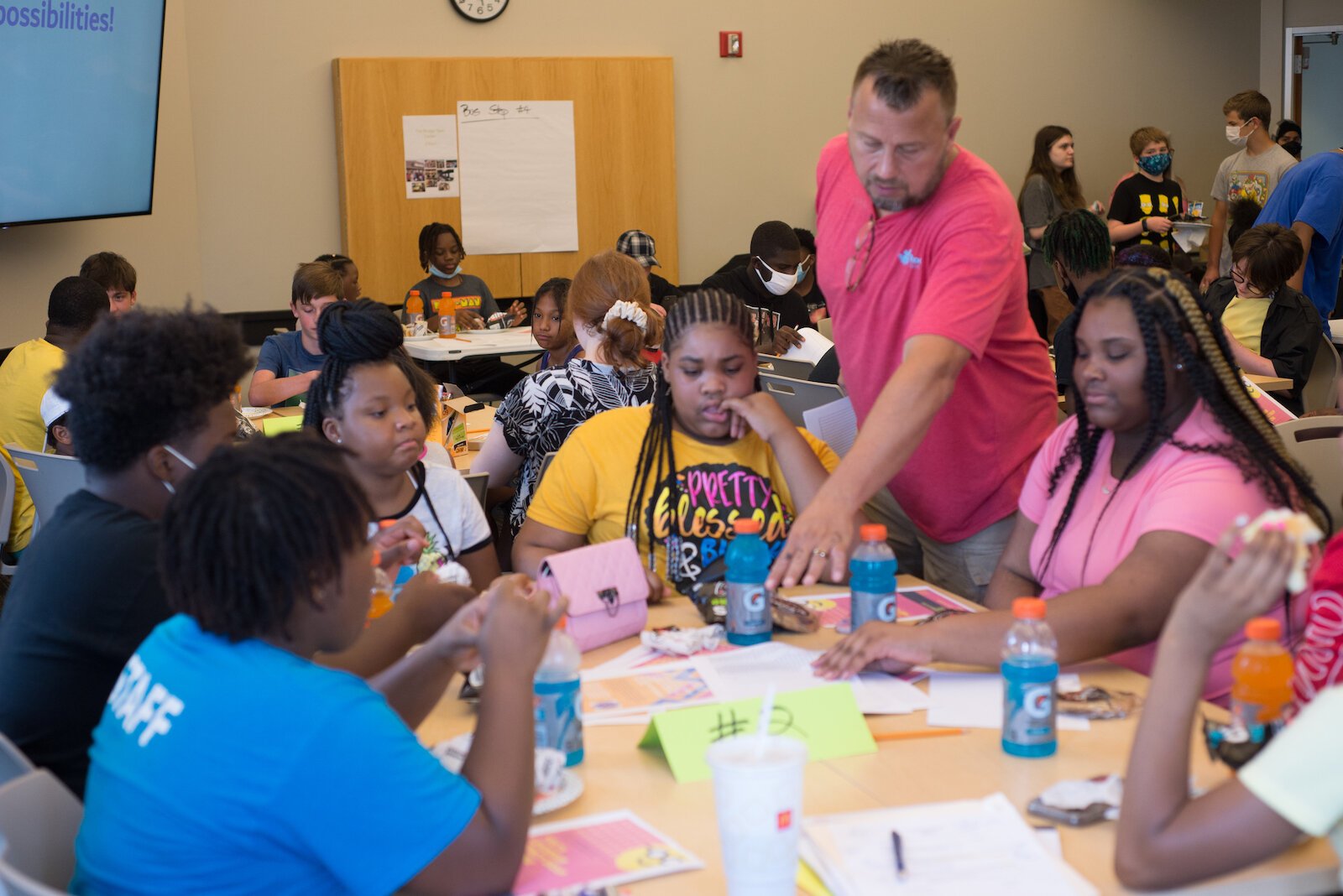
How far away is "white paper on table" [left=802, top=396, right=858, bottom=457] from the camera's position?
309 cm

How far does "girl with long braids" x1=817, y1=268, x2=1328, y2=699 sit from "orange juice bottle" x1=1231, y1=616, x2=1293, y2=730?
0.37 meters

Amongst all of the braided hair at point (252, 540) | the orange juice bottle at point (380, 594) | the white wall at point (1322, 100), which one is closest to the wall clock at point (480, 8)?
the orange juice bottle at point (380, 594)

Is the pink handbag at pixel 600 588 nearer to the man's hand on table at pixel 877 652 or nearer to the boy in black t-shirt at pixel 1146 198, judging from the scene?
the man's hand on table at pixel 877 652

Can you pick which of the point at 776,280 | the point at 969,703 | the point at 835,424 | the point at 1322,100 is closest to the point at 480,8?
the point at 776,280

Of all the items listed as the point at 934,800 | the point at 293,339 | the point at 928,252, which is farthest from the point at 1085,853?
the point at 293,339

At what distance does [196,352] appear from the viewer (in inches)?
76.5

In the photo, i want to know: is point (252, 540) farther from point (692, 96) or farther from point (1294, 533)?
point (692, 96)

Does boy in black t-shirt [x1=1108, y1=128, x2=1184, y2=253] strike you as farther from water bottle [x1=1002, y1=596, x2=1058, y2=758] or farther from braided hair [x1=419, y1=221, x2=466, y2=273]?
water bottle [x1=1002, y1=596, x2=1058, y2=758]

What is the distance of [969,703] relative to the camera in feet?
6.34

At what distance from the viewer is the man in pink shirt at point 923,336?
2.36m

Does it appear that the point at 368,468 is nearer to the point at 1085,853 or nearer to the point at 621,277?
the point at 621,277

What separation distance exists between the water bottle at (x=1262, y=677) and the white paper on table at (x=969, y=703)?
0.26 metres

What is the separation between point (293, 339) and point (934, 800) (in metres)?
4.48

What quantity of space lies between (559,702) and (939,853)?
1.79ft
